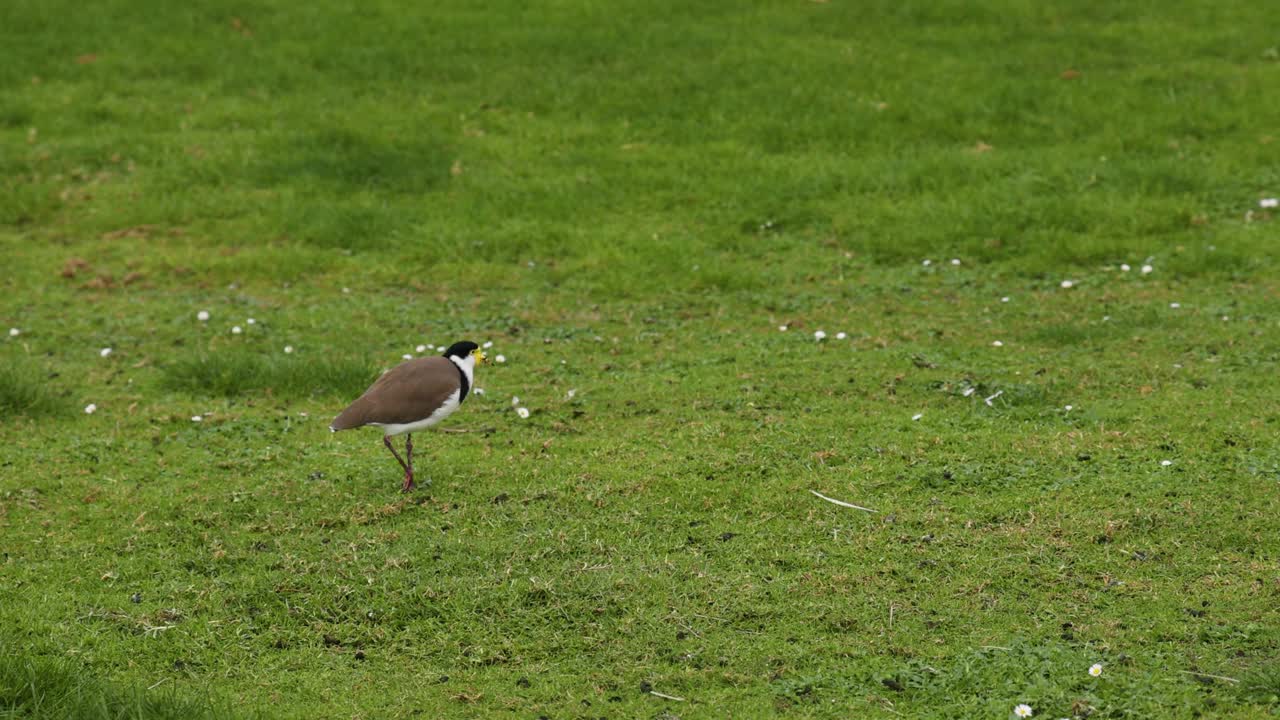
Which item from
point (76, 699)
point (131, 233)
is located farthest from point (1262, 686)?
point (131, 233)

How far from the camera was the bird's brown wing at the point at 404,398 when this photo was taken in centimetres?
953

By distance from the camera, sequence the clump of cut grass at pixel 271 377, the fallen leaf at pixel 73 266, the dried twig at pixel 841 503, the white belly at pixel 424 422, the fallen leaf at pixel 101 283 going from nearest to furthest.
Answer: the dried twig at pixel 841 503
the white belly at pixel 424 422
the clump of cut grass at pixel 271 377
the fallen leaf at pixel 101 283
the fallen leaf at pixel 73 266

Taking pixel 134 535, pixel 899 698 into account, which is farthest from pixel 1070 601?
pixel 134 535

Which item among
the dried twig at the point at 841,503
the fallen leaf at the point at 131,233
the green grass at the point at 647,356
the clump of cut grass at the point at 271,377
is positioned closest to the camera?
the green grass at the point at 647,356

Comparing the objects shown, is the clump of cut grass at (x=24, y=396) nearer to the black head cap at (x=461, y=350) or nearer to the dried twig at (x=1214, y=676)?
the black head cap at (x=461, y=350)

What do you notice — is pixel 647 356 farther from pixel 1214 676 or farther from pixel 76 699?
pixel 76 699

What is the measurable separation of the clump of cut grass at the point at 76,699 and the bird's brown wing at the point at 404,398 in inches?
110

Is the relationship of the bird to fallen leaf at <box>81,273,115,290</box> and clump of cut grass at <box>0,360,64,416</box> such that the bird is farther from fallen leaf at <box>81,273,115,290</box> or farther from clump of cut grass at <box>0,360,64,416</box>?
fallen leaf at <box>81,273,115,290</box>

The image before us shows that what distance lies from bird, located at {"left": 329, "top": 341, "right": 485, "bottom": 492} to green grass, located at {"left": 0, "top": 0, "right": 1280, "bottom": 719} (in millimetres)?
640

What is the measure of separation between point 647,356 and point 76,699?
24.2 feet

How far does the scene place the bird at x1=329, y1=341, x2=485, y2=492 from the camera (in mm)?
9539

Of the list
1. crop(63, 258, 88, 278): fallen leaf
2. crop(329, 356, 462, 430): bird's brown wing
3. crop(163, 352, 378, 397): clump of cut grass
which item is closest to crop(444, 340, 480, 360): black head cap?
crop(329, 356, 462, 430): bird's brown wing

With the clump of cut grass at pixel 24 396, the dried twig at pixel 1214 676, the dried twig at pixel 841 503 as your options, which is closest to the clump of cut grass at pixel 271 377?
the clump of cut grass at pixel 24 396

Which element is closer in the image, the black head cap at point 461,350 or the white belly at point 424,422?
the white belly at point 424,422
